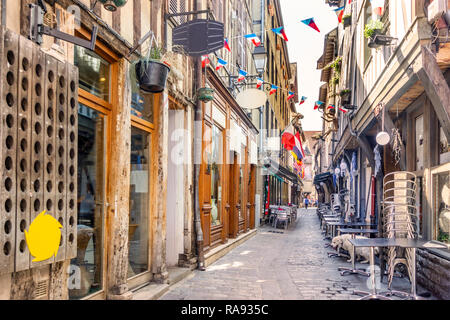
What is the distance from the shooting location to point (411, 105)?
7.49 metres

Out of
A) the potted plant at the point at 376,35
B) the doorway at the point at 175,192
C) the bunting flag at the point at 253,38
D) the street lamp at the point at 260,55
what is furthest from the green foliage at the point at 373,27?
the street lamp at the point at 260,55

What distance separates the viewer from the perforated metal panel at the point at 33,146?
8.79ft

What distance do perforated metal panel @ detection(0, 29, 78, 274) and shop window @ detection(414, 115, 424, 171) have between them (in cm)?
584

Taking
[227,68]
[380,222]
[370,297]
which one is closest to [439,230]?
[370,297]

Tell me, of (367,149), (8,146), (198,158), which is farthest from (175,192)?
(367,149)

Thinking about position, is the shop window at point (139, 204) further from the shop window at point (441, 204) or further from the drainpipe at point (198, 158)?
the shop window at point (441, 204)

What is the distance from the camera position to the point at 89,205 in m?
4.52

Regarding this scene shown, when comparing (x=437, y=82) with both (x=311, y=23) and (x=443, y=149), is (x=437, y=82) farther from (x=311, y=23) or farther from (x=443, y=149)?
(x=311, y=23)

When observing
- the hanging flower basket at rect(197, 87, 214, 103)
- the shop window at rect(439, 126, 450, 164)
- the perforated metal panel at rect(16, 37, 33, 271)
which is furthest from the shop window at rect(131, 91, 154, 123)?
the shop window at rect(439, 126, 450, 164)

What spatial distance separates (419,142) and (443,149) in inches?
48.3

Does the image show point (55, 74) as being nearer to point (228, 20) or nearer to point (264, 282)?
point (264, 282)

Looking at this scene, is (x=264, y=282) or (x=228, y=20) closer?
(x=264, y=282)

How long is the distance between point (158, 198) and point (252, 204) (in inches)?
375

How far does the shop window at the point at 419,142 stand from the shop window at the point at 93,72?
203 inches
